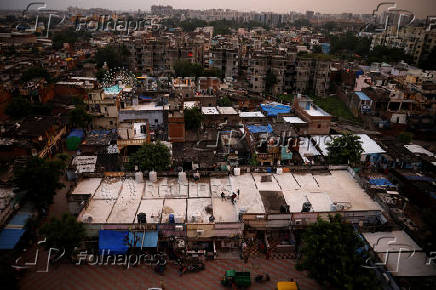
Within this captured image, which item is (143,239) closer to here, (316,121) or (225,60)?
(316,121)

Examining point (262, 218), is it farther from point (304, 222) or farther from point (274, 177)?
point (274, 177)

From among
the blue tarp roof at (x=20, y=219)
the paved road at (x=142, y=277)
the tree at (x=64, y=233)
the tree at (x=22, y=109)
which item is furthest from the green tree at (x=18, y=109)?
the tree at (x=64, y=233)

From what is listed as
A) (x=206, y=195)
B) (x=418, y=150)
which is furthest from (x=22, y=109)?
(x=418, y=150)

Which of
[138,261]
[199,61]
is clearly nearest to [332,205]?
[138,261]

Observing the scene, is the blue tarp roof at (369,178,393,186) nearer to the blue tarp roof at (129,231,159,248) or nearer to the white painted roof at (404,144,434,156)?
the white painted roof at (404,144,434,156)

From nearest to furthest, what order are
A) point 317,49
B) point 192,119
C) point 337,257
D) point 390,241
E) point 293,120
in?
1. point 337,257
2. point 390,241
3. point 192,119
4. point 293,120
5. point 317,49

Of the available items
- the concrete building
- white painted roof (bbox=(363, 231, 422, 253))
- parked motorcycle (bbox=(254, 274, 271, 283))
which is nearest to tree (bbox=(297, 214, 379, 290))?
white painted roof (bbox=(363, 231, 422, 253))
